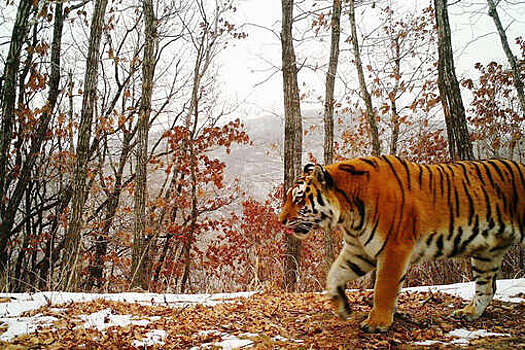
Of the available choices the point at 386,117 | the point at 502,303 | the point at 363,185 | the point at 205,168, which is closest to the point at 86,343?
the point at 363,185

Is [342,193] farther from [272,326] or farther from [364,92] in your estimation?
[364,92]

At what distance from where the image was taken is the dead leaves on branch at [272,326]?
278 cm

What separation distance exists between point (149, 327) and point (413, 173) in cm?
262

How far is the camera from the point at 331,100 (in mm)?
8039

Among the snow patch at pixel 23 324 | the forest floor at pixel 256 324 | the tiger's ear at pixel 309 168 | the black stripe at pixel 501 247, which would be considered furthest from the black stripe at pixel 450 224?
the snow patch at pixel 23 324

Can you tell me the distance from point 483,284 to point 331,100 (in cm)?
537

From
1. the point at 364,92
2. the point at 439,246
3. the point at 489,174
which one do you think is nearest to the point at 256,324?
the point at 439,246

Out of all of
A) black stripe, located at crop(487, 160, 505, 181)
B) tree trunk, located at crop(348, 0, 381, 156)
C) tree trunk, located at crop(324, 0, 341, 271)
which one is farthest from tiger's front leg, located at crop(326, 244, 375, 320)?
tree trunk, located at crop(348, 0, 381, 156)

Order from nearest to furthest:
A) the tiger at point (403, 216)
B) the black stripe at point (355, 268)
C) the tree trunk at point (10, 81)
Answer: the tiger at point (403, 216)
the black stripe at point (355, 268)
the tree trunk at point (10, 81)

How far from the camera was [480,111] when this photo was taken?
39.3ft

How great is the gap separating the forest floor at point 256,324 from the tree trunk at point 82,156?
2.99 m

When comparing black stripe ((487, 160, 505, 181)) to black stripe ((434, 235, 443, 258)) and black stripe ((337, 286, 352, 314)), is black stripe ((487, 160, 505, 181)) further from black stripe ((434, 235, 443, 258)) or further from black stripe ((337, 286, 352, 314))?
black stripe ((337, 286, 352, 314))

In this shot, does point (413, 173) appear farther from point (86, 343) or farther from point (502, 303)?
point (86, 343)

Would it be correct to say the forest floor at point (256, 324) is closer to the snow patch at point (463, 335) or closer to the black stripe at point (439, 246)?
the snow patch at point (463, 335)
